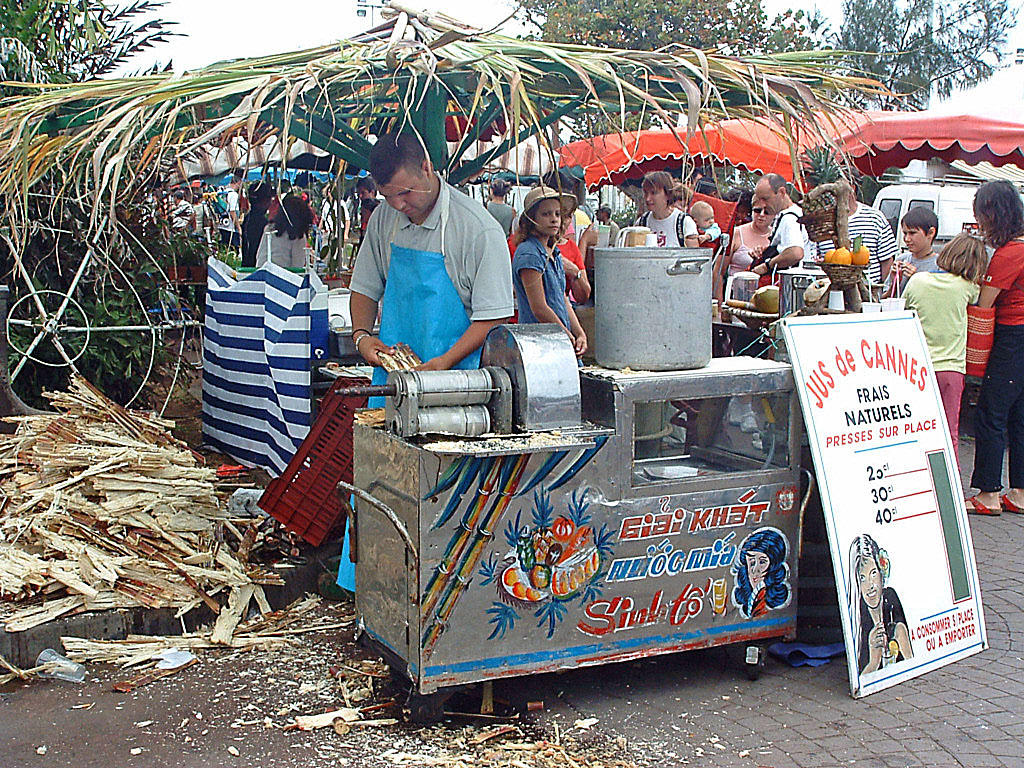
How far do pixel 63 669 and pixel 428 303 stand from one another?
2.11 m

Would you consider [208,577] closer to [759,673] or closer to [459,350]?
[459,350]

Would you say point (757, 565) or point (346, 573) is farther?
point (346, 573)

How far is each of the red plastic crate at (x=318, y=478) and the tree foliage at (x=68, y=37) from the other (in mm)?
3689

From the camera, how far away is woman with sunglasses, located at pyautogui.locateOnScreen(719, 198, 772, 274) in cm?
808

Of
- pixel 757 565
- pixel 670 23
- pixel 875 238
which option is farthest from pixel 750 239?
pixel 670 23

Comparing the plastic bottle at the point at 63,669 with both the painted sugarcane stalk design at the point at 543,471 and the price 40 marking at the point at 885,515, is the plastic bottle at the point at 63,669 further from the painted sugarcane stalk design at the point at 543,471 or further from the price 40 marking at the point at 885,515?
the price 40 marking at the point at 885,515

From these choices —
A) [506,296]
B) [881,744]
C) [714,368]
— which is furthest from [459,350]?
[881,744]

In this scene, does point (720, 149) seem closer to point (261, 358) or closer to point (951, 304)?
point (951, 304)

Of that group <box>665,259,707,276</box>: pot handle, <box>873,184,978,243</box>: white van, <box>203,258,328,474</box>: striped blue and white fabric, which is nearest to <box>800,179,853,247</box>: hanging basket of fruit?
<box>665,259,707,276</box>: pot handle

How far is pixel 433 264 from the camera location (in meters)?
4.25

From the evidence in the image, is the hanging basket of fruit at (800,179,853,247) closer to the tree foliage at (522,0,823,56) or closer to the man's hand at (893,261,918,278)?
the man's hand at (893,261,918,278)

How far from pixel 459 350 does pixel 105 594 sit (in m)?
2.03

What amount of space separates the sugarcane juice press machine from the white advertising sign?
171mm

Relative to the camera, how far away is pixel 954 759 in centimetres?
365
